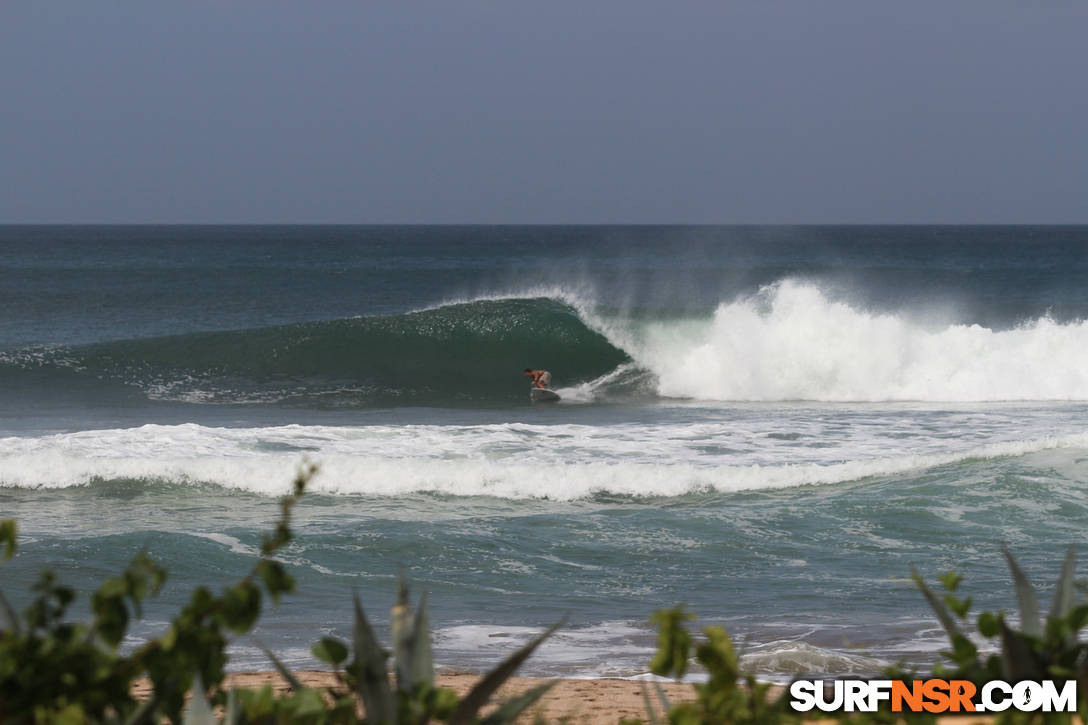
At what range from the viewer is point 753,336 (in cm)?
2358

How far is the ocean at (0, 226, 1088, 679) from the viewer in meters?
7.80

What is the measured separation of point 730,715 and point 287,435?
1327cm

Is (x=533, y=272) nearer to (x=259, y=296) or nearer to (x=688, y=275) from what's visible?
(x=688, y=275)

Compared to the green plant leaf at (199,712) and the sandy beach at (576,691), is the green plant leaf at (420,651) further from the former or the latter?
the sandy beach at (576,691)

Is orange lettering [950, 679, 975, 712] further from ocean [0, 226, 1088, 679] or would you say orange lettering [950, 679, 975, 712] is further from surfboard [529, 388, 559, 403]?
surfboard [529, 388, 559, 403]

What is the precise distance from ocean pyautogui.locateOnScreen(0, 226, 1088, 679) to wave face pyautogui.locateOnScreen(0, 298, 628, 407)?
0.10 meters

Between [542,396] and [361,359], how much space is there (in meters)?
5.47

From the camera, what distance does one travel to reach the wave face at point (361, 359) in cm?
2344

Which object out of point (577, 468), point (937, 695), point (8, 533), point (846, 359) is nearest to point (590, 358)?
point (846, 359)

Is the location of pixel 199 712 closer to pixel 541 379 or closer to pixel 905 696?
pixel 905 696

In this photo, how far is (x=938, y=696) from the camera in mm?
2354

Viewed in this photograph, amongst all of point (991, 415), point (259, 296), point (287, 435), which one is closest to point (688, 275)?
point (259, 296)

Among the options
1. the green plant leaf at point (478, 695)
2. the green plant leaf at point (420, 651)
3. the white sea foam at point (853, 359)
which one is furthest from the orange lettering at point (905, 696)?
the white sea foam at point (853, 359)

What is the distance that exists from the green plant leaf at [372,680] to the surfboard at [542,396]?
19.7 m
